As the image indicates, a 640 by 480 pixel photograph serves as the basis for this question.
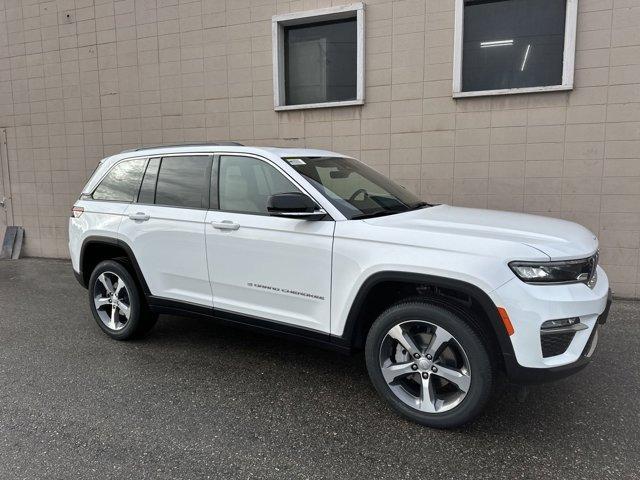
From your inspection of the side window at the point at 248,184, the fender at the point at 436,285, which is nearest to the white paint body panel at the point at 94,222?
the side window at the point at 248,184

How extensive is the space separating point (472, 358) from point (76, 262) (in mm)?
3897

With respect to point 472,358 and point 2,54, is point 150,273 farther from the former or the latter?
point 2,54

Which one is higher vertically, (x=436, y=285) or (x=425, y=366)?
(x=436, y=285)

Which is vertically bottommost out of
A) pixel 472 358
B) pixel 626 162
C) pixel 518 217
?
pixel 472 358

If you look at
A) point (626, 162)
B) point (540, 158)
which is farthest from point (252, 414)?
point (626, 162)

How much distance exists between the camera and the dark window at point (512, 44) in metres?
6.08

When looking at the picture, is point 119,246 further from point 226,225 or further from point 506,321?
point 506,321

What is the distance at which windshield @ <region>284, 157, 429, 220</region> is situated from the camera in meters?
3.48

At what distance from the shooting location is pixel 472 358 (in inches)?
110

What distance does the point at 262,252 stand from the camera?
3.53m

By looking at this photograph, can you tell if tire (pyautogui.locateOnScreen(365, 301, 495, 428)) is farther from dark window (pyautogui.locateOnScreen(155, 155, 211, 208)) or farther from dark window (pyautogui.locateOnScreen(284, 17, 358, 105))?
dark window (pyautogui.locateOnScreen(284, 17, 358, 105))

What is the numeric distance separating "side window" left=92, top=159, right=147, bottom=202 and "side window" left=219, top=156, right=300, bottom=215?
1.03 meters

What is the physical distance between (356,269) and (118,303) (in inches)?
103

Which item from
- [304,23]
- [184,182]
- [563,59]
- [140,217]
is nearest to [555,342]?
[184,182]
